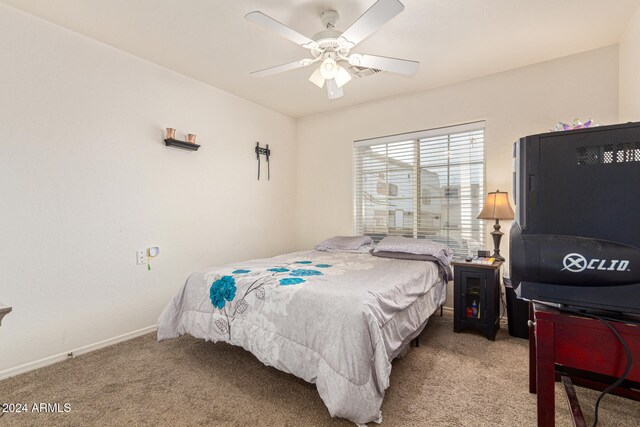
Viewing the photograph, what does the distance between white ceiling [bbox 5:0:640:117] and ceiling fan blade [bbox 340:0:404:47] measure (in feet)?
1.02

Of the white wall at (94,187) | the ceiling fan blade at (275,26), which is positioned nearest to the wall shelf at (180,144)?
the white wall at (94,187)

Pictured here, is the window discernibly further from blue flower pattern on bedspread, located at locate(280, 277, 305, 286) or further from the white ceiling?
blue flower pattern on bedspread, located at locate(280, 277, 305, 286)

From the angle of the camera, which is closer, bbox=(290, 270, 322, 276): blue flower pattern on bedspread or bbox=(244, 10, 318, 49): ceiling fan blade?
bbox=(244, 10, 318, 49): ceiling fan blade

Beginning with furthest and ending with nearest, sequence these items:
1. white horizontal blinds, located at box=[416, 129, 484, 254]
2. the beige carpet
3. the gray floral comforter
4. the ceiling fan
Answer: white horizontal blinds, located at box=[416, 129, 484, 254] → the ceiling fan → the beige carpet → the gray floral comforter

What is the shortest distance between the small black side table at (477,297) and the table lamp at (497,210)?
232 mm

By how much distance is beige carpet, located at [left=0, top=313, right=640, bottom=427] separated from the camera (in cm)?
165

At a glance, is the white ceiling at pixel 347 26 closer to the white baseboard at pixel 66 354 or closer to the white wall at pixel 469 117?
the white wall at pixel 469 117

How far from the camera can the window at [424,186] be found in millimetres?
3303

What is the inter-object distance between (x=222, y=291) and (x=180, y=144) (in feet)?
5.49

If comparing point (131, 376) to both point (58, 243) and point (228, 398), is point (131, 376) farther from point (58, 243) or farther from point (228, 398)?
point (58, 243)

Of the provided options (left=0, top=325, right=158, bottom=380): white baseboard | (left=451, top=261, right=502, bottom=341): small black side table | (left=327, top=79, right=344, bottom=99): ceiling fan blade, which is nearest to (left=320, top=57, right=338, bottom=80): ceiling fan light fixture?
(left=327, top=79, right=344, bottom=99): ceiling fan blade

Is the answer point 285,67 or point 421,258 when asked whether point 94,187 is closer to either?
point 285,67

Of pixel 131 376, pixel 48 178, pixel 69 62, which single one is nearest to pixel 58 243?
pixel 48 178

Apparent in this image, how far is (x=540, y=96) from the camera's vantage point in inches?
115
